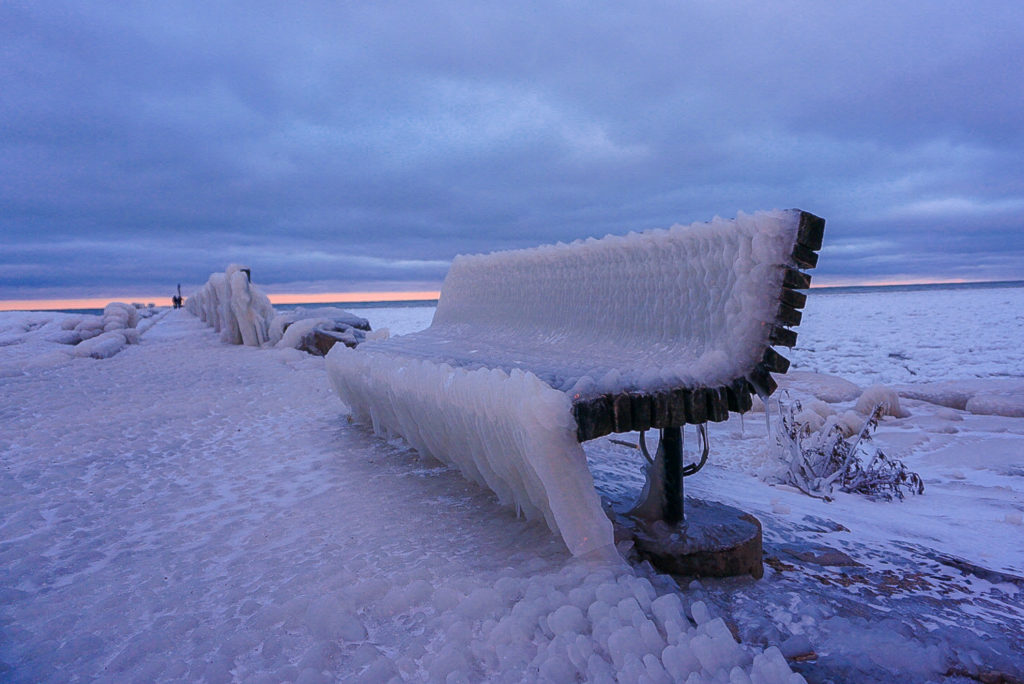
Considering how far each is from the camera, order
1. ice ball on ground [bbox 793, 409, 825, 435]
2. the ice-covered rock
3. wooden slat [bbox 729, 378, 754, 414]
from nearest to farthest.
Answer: wooden slat [bbox 729, 378, 754, 414] → ice ball on ground [bbox 793, 409, 825, 435] → the ice-covered rock

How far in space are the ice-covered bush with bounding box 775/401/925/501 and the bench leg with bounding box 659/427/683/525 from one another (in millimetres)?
1889

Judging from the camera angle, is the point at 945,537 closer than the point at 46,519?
No

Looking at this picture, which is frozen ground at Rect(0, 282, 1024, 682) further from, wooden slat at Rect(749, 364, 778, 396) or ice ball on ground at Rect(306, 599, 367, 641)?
wooden slat at Rect(749, 364, 778, 396)

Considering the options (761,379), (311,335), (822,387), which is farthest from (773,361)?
(311,335)

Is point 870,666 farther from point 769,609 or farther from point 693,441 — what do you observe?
point 693,441

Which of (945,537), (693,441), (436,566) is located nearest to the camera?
(436,566)

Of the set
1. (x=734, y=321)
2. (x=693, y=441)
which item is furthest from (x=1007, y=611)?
(x=693, y=441)

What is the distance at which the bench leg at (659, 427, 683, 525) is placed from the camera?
2184 mm

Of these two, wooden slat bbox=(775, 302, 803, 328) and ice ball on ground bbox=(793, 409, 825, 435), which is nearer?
wooden slat bbox=(775, 302, 803, 328)

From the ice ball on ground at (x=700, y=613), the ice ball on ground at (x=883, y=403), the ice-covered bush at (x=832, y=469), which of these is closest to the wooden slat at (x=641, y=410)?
the ice ball on ground at (x=700, y=613)

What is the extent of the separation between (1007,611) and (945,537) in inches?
35.4

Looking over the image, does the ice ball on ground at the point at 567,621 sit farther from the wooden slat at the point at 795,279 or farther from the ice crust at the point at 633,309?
the wooden slat at the point at 795,279

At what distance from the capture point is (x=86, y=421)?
433 cm

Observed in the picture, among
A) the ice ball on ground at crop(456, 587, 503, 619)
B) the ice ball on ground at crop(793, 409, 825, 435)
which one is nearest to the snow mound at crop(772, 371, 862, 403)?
the ice ball on ground at crop(793, 409, 825, 435)
